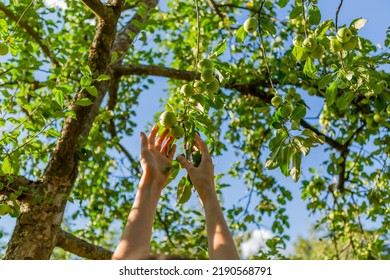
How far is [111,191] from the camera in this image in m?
4.76

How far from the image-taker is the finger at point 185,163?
1.67 metres

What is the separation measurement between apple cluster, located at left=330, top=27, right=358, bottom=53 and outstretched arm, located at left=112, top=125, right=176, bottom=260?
781 mm

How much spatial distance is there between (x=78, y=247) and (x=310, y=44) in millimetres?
2307

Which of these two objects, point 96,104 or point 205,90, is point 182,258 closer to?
point 205,90

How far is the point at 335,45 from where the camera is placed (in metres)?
1.81

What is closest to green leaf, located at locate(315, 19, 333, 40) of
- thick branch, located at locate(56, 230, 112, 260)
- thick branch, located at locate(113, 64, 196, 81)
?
thick branch, located at locate(56, 230, 112, 260)

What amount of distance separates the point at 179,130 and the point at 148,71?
9.31 feet

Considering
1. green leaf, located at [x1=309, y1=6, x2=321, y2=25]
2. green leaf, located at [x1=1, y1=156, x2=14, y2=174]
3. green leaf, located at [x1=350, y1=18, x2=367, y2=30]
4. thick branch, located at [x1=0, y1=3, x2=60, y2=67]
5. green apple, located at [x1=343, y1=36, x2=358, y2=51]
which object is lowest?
green leaf, located at [x1=1, y1=156, x2=14, y2=174]

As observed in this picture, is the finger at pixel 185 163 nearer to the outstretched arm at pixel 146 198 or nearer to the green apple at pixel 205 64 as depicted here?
the outstretched arm at pixel 146 198

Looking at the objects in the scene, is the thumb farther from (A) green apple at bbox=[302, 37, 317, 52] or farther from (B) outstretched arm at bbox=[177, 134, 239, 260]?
(A) green apple at bbox=[302, 37, 317, 52]

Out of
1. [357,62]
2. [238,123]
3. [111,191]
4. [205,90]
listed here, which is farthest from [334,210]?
[205,90]

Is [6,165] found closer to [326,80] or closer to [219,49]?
[219,49]

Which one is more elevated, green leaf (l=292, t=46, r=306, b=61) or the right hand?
green leaf (l=292, t=46, r=306, b=61)

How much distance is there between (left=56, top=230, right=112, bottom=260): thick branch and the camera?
3123 mm
